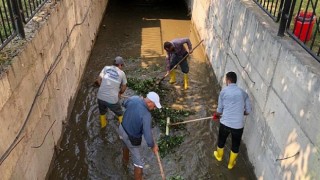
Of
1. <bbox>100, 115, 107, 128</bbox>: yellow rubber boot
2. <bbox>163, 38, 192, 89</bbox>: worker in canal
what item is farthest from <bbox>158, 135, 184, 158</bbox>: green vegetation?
<bbox>163, 38, 192, 89</bbox>: worker in canal

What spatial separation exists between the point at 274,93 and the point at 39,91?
415 cm

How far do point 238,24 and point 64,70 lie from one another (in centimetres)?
437

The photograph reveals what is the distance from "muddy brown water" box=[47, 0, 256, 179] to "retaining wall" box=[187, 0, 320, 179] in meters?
0.96

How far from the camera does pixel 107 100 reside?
719 cm

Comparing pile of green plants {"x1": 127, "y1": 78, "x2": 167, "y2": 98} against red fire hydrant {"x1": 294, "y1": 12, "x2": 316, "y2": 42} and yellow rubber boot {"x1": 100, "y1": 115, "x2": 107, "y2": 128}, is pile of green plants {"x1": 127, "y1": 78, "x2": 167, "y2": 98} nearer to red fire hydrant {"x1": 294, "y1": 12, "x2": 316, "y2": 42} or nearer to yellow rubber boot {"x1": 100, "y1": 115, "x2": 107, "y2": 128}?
yellow rubber boot {"x1": 100, "y1": 115, "x2": 107, "y2": 128}

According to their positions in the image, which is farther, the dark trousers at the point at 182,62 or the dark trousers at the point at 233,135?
the dark trousers at the point at 182,62

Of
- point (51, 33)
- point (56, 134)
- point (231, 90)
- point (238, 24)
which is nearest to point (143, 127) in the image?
point (231, 90)

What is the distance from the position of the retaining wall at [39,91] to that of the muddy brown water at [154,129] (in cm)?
43

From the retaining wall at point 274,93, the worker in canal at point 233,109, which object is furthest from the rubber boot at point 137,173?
the retaining wall at point 274,93

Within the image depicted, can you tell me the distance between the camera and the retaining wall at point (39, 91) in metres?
4.62

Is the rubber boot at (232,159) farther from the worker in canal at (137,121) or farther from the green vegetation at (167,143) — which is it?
the worker in canal at (137,121)

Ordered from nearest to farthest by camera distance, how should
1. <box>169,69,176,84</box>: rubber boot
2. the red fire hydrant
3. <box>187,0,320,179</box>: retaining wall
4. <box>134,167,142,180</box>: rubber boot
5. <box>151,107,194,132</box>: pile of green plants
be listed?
<box>187,0,320,179</box>: retaining wall < the red fire hydrant < <box>134,167,142,180</box>: rubber boot < <box>151,107,194,132</box>: pile of green plants < <box>169,69,176,84</box>: rubber boot

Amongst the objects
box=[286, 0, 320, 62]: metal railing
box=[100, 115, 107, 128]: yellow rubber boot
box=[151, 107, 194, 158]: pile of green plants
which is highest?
box=[286, 0, 320, 62]: metal railing

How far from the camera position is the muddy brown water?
6.65 m
